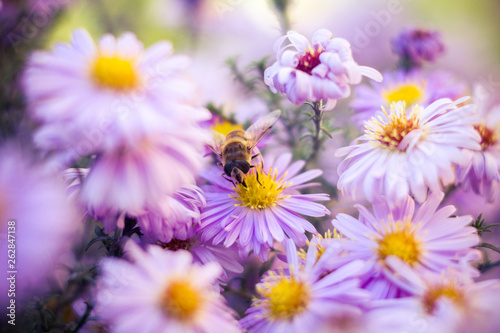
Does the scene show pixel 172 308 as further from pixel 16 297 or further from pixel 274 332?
pixel 16 297

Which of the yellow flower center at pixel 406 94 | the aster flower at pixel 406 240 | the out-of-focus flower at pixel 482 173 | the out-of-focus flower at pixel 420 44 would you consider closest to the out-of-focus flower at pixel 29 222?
the aster flower at pixel 406 240

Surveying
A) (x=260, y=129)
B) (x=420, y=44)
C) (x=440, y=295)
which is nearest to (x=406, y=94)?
(x=420, y=44)

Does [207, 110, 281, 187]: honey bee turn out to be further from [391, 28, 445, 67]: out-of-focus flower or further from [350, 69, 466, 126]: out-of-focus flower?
[391, 28, 445, 67]: out-of-focus flower

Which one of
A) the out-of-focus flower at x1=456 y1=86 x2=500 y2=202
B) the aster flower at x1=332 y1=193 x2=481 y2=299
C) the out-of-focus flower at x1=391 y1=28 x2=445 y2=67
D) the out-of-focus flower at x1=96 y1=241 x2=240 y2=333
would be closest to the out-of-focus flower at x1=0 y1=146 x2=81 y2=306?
the out-of-focus flower at x1=96 y1=241 x2=240 y2=333

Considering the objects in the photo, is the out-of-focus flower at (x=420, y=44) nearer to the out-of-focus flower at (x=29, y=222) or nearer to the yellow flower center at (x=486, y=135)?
the yellow flower center at (x=486, y=135)

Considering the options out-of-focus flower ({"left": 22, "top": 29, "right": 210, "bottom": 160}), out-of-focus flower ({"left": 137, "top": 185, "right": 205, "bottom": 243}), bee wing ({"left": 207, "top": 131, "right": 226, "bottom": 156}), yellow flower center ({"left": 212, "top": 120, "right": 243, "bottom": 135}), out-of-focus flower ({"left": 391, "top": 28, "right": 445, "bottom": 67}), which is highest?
out-of-focus flower ({"left": 391, "top": 28, "right": 445, "bottom": 67})
